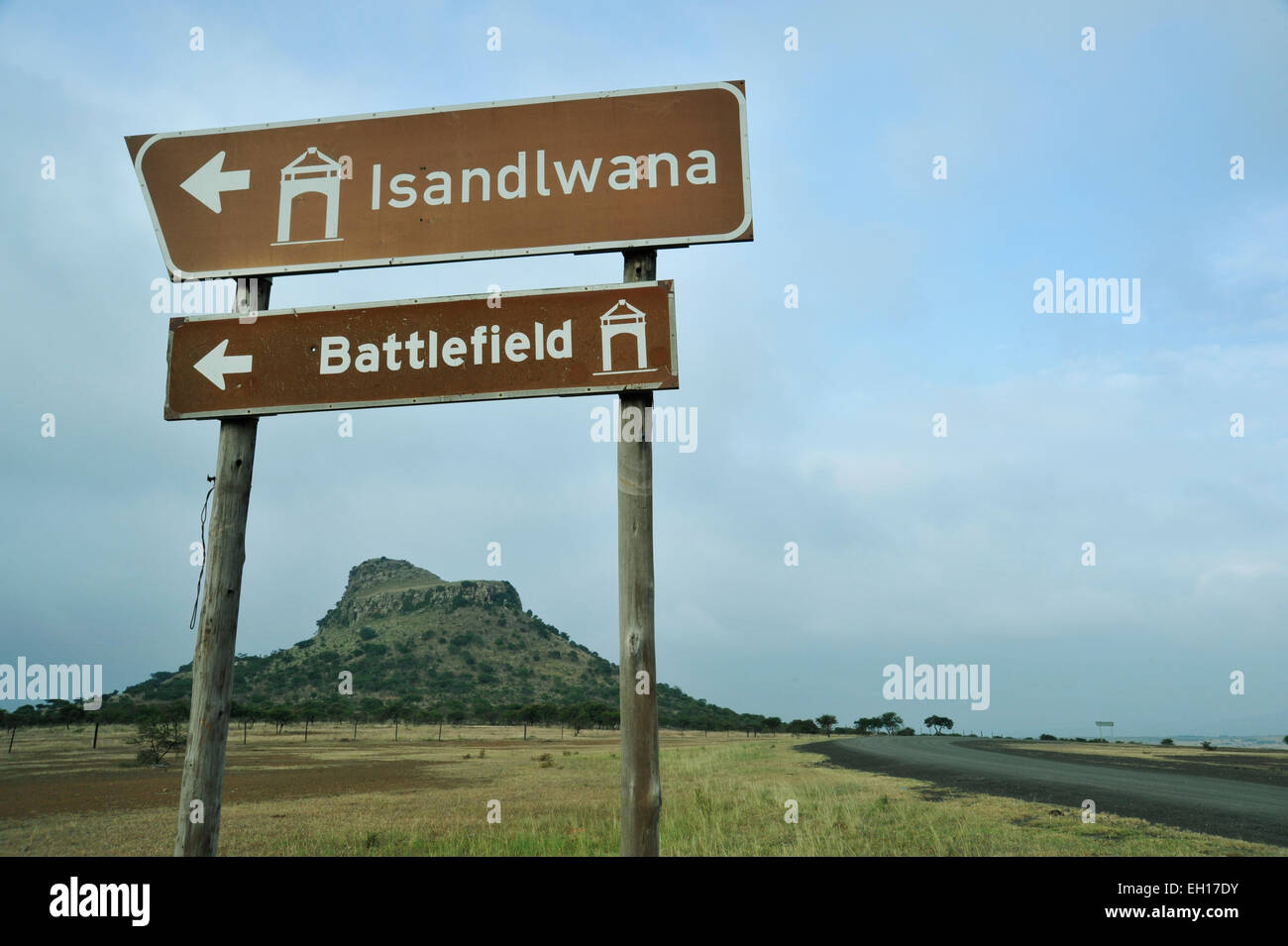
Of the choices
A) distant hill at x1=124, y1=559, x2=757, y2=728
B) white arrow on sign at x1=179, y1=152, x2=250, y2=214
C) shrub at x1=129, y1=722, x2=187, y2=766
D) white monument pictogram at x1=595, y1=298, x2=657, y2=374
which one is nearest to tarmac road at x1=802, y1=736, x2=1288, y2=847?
white monument pictogram at x1=595, y1=298, x2=657, y2=374

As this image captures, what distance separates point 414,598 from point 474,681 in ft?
135

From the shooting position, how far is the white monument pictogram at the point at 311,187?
4.63 m

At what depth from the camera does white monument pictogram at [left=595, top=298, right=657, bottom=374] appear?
395 centimetres

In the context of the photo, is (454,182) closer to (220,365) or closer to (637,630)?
(220,365)

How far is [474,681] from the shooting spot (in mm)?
106812

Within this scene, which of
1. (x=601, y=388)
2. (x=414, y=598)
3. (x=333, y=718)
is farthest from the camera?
(x=414, y=598)

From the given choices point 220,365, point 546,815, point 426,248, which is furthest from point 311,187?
point 546,815

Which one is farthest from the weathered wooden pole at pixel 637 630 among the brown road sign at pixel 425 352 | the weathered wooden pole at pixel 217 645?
the weathered wooden pole at pixel 217 645

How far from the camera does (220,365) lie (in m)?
4.45

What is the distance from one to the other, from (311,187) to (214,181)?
0.67 metres

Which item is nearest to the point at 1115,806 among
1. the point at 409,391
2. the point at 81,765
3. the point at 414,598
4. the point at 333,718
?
the point at 409,391

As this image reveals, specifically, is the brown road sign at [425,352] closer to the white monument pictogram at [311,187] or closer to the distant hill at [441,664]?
the white monument pictogram at [311,187]
